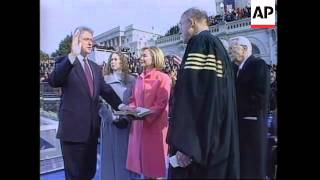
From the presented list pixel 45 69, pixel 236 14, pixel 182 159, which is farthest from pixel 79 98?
pixel 236 14

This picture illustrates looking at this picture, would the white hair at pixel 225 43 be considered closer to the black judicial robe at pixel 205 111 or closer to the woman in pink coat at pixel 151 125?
the black judicial robe at pixel 205 111

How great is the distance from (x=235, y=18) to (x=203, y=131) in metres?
0.64

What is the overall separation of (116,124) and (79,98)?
0.24m

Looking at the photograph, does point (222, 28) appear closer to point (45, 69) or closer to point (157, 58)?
point (157, 58)

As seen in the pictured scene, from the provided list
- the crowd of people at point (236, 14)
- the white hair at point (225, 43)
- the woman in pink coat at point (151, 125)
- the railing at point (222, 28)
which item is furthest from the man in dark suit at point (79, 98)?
the crowd of people at point (236, 14)

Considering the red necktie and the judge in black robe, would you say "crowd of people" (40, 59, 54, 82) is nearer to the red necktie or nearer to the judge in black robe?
the red necktie

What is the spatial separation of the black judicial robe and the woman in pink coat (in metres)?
0.07

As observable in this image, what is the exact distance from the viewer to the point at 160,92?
2375 mm

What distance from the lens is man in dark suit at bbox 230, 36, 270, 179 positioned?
7.79 ft

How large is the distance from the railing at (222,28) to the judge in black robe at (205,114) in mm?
76

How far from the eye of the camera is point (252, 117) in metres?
2.38

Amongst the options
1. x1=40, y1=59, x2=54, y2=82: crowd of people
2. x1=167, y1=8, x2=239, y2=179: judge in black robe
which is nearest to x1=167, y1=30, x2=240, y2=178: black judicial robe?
x1=167, y1=8, x2=239, y2=179: judge in black robe

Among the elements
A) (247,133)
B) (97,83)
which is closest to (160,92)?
(97,83)
